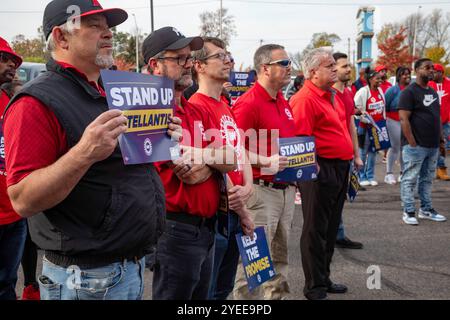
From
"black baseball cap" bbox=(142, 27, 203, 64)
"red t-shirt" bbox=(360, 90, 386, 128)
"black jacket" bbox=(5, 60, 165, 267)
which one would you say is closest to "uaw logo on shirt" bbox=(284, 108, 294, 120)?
"black baseball cap" bbox=(142, 27, 203, 64)

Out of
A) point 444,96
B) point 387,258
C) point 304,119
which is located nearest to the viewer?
point 304,119

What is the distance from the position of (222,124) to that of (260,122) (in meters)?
0.63

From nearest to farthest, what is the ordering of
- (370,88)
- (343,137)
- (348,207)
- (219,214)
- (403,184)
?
1. (219,214)
2. (343,137)
3. (403,184)
4. (348,207)
5. (370,88)

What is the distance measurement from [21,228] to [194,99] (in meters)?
1.61

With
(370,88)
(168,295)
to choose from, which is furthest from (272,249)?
(370,88)

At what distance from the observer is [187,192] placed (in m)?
2.37

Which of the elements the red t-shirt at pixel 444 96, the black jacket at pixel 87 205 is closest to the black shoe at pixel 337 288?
the black jacket at pixel 87 205

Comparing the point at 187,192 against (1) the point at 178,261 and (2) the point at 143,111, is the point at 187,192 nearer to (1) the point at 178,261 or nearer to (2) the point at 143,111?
(1) the point at 178,261

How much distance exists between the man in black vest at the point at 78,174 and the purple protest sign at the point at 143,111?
0.07 metres

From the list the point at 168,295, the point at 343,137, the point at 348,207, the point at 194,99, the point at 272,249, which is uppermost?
the point at 194,99

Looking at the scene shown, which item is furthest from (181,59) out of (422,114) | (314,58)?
(422,114)

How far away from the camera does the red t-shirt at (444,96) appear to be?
28.5 feet

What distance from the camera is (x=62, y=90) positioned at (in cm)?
167
